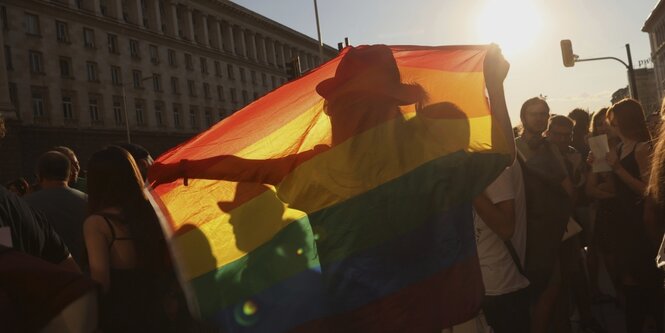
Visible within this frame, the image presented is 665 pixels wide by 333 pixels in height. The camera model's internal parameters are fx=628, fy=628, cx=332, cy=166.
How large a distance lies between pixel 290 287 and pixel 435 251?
0.62 m

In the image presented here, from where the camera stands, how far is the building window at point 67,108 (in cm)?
3762

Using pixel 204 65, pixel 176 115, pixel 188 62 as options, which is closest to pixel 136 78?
pixel 176 115

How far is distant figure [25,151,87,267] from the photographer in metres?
4.38

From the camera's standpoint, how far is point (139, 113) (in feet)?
146

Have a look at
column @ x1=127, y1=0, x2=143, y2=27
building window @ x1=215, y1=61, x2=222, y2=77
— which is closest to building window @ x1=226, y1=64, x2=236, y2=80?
building window @ x1=215, y1=61, x2=222, y2=77

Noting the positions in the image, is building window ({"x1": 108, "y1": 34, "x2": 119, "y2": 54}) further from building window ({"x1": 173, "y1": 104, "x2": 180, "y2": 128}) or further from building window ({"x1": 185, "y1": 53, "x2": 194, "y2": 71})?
building window ({"x1": 185, "y1": 53, "x2": 194, "y2": 71})

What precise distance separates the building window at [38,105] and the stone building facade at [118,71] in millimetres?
69

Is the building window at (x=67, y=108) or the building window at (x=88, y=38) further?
the building window at (x=88, y=38)

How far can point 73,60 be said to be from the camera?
127ft

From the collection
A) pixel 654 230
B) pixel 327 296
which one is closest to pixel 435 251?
pixel 327 296

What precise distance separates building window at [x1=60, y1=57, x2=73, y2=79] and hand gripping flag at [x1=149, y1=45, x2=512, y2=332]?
38.7 meters

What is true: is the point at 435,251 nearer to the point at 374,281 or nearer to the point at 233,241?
the point at 374,281

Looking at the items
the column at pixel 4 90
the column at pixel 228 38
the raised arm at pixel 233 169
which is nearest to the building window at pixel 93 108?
the column at pixel 4 90

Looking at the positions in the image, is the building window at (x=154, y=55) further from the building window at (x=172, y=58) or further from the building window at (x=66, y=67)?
the building window at (x=66, y=67)
